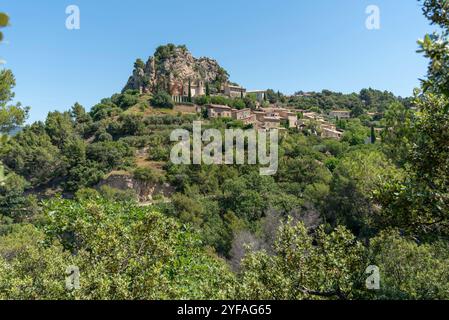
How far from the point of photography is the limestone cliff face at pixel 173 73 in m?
70.0

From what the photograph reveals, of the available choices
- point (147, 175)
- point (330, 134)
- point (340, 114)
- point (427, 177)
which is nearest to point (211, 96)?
point (330, 134)

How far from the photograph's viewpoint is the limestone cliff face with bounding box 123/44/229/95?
70.0 m

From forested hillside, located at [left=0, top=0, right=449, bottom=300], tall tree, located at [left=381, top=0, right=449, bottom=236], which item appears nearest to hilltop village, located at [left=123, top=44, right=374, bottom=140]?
forested hillside, located at [left=0, top=0, right=449, bottom=300]

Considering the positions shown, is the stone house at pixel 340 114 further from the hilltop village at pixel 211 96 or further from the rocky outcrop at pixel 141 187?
the rocky outcrop at pixel 141 187

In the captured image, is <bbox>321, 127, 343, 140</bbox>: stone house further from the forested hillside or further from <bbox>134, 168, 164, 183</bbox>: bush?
<bbox>134, 168, 164, 183</bbox>: bush

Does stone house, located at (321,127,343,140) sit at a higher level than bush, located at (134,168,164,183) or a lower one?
higher

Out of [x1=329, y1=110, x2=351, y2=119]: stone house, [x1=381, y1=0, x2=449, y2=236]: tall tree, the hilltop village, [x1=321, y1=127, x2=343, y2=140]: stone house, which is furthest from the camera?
[x1=329, y1=110, x2=351, y2=119]: stone house

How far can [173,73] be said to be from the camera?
7138 centimetres

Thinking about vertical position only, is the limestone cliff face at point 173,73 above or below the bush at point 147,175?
above

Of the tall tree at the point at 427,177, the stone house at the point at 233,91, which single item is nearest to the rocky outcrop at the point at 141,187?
the tall tree at the point at 427,177

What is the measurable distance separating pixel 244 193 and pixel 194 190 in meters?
6.79

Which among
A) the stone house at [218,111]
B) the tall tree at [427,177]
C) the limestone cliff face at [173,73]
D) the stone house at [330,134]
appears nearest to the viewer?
the tall tree at [427,177]

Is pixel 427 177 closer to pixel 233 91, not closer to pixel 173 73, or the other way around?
pixel 173 73
